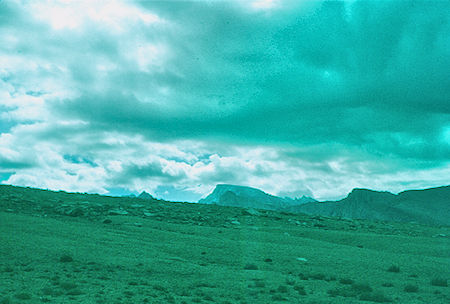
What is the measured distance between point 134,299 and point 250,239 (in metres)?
26.0

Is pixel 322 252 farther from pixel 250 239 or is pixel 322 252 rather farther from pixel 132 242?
pixel 132 242

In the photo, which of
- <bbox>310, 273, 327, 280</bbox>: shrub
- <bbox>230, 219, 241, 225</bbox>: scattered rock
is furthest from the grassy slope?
<bbox>230, 219, 241, 225</bbox>: scattered rock

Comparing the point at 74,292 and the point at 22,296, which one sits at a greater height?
the point at 22,296

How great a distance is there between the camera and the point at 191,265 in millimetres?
26328

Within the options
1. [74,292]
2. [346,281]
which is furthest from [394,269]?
[74,292]

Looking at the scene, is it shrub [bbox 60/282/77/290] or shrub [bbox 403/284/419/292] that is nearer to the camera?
shrub [bbox 60/282/77/290]

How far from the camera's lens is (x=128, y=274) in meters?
22.8

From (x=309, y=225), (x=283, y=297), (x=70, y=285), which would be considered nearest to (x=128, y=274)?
(x=70, y=285)

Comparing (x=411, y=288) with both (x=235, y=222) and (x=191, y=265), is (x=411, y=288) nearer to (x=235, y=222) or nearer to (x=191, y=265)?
(x=191, y=265)

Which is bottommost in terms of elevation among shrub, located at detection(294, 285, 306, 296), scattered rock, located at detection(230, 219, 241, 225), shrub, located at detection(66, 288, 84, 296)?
shrub, located at detection(66, 288, 84, 296)

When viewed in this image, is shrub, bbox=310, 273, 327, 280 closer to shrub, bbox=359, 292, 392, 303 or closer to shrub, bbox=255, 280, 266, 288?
shrub, bbox=255, 280, 266, 288

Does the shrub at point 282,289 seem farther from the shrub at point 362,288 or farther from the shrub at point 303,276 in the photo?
the shrub at point 362,288

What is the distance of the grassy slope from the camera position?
60.4ft

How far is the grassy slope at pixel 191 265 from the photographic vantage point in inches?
725
